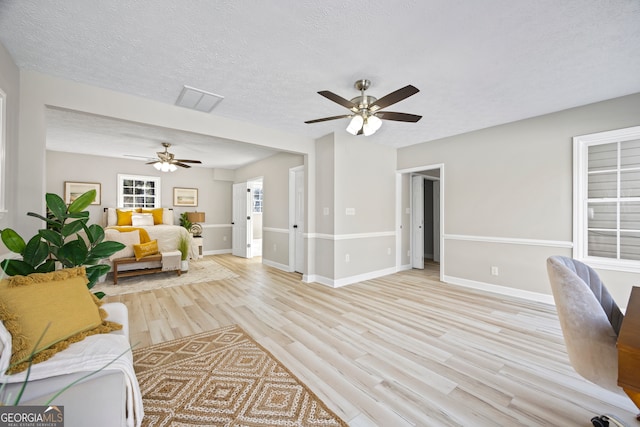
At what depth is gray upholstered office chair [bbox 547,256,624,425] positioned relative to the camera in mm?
1256

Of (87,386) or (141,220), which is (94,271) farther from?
(141,220)

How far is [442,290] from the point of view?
4090 millimetres

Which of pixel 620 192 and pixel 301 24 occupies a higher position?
pixel 301 24

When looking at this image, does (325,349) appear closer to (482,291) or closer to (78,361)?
(78,361)

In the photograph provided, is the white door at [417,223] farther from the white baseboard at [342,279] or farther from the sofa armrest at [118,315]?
the sofa armrest at [118,315]

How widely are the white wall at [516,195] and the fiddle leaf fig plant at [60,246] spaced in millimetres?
4574

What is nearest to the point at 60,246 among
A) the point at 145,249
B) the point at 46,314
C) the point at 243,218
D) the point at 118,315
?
the point at 118,315

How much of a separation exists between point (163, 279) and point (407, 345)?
Result: 174 inches

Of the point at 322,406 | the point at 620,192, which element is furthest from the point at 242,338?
the point at 620,192

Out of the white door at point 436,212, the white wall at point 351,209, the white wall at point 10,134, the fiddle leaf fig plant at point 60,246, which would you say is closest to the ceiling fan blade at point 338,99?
the white wall at point 351,209

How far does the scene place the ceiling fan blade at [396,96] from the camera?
6.95ft

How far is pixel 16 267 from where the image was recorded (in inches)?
65.0

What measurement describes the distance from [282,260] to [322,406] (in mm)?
4138

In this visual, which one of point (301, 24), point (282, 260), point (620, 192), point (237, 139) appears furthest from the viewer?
point (282, 260)
